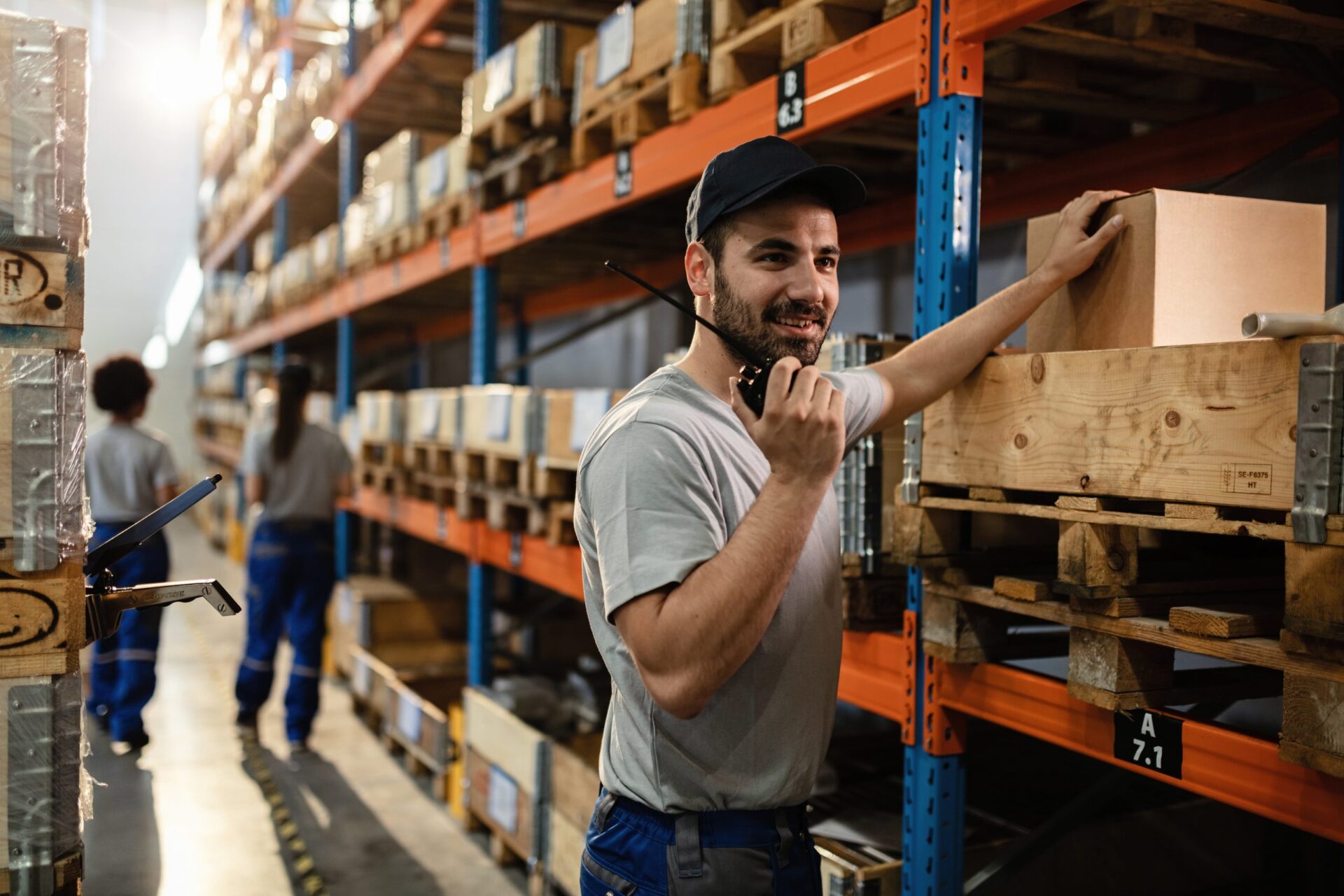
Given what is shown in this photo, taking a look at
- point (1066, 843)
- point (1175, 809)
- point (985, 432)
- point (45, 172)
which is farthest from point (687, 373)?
point (1175, 809)

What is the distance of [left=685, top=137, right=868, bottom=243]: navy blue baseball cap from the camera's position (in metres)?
1.89

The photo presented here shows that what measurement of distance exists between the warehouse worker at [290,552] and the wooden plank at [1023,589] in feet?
16.8

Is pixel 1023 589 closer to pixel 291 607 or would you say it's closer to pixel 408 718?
pixel 408 718

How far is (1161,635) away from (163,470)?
5.96 m

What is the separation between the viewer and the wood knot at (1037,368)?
85.5 inches

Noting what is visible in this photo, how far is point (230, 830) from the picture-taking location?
530cm

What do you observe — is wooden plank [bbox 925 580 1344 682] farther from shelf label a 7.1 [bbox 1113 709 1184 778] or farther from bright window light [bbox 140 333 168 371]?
bright window light [bbox 140 333 168 371]

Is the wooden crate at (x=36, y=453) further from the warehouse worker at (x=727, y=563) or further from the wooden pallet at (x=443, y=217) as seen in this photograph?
the wooden pallet at (x=443, y=217)

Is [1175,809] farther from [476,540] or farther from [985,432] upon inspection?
[476,540]

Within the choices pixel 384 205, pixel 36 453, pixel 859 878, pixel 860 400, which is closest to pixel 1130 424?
pixel 860 400

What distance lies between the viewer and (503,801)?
4.83 meters

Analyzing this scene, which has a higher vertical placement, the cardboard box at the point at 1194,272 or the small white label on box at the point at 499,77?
the small white label on box at the point at 499,77

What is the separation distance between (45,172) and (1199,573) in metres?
2.60

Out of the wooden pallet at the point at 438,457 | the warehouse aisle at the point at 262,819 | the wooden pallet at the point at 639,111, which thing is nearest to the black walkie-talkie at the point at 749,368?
the wooden pallet at the point at 639,111
